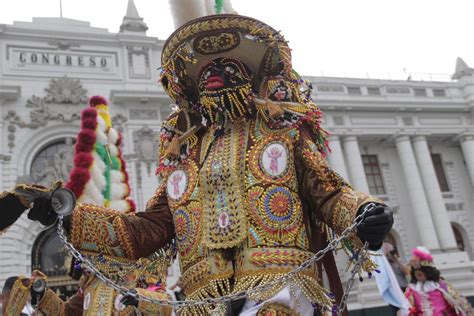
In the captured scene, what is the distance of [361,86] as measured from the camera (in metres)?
20.9

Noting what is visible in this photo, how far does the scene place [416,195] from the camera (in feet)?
64.3

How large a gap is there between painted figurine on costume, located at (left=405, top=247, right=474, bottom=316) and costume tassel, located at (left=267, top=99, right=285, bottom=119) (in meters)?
4.21

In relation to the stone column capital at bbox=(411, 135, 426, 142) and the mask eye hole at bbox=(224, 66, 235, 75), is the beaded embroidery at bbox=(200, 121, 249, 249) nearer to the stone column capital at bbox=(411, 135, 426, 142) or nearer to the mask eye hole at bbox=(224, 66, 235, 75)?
the mask eye hole at bbox=(224, 66, 235, 75)

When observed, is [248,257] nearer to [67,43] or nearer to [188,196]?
[188,196]

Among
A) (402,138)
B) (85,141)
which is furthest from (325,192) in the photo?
(402,138)

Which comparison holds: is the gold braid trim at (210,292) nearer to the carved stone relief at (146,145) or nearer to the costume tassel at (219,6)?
the costume tassel at (219,6)

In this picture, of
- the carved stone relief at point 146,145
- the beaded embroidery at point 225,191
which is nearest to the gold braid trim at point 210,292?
the beaded embroidery at point 225,191

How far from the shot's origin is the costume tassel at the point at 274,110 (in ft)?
7.98

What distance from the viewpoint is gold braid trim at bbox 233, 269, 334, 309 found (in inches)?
84.1

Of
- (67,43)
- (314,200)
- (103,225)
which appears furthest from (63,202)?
(67,43)

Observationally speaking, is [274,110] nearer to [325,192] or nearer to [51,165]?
[325,192]

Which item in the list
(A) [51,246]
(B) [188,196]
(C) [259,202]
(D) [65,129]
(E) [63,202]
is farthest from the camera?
(D) [65,129]

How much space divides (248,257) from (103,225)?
0.75m

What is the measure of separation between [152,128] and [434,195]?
39.0 ft
